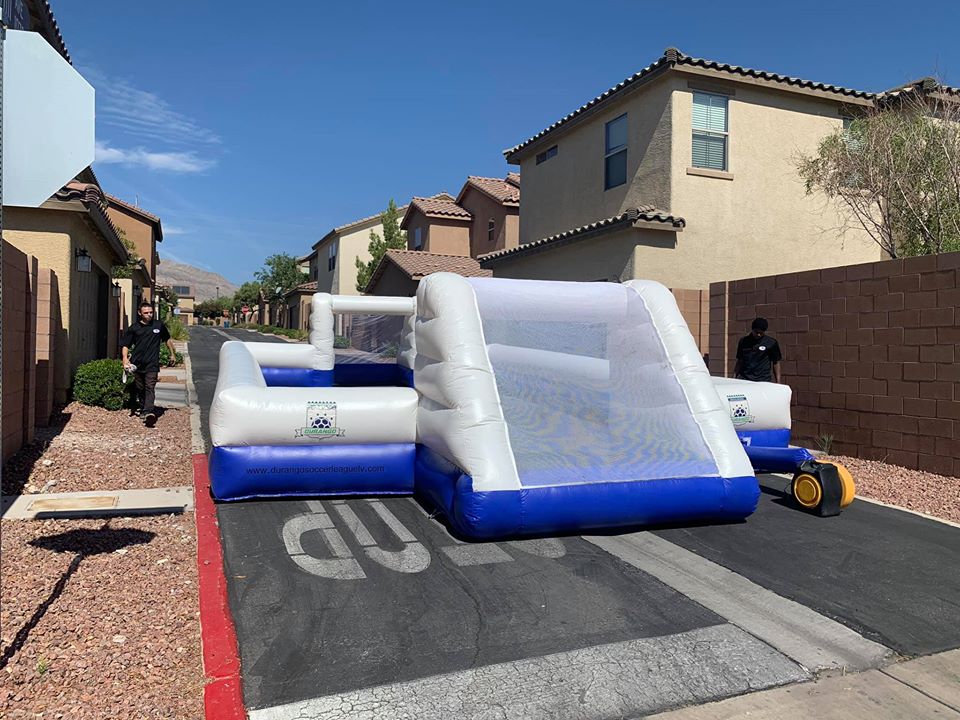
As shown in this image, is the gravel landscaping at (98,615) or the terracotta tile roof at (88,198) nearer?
the gravel landscaping at (98,615)

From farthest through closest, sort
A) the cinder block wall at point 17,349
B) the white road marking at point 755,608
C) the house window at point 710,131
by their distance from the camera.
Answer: the house window at point 710,131, the cinder block wall at point 17,349, the white road marking at point 755,608

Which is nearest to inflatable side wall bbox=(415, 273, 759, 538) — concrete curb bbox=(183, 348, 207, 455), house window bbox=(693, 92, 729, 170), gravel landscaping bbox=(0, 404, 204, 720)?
gravel landscaping bbox=(0, 404, 204, 720)

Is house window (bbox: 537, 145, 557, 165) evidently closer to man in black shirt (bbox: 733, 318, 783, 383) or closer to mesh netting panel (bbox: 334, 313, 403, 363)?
mesh netting panel (bbox: 334, 313, 403, 363)

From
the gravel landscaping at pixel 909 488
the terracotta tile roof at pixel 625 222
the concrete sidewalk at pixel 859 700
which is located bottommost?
the concrete sidewalk at pixel 859 700

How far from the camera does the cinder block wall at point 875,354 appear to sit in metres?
7.54

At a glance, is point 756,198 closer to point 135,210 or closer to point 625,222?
point 625,222

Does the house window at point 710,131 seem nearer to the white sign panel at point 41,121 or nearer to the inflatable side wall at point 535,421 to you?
the inflatable side wall at point 535,421

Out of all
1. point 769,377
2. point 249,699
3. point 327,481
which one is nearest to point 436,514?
point 327,481

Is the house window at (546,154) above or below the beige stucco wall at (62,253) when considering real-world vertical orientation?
above

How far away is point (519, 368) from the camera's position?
6035 millimetres

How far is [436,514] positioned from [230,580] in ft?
6.24

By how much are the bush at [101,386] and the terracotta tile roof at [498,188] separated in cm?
1634

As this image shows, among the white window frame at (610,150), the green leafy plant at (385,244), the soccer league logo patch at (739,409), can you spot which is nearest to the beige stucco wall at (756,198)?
the white window frame at (610,150)

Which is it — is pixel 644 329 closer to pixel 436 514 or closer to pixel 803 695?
pixel 436 514
